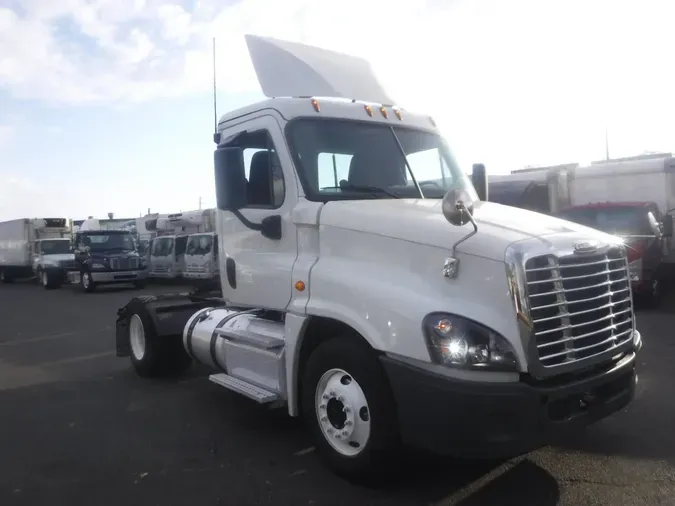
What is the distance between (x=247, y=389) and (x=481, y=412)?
2.24 meters

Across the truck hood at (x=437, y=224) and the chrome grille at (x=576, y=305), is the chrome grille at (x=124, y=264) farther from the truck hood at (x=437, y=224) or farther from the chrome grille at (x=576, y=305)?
the chrome grille at (x=576, y=305)

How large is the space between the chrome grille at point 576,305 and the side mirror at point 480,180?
5.45 ft

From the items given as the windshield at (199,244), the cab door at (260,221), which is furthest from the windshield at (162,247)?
the cab door at (260,221)

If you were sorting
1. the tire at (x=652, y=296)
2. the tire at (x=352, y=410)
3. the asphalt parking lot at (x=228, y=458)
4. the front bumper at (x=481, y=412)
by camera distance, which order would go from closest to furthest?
1. the front bumper at (x=481, y=412)
2. the tire at (x=352, y=410)
3. the asphalt parking lot at (x=228, y=458)
4. the tire at (x=652, y=296)

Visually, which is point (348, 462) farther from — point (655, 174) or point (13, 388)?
point (655, 174)

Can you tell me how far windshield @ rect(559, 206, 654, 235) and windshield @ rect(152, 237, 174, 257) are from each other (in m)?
15.6

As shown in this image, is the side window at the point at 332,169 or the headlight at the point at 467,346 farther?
the side window at the point at 332,169

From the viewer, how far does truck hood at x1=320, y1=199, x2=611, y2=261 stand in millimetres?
3721

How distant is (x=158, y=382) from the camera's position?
7.39 m

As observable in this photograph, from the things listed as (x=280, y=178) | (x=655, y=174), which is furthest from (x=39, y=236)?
(x=280, y=178)

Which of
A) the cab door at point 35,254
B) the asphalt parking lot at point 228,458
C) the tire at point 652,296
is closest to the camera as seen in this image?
the asphalt parking lot at point 228,458

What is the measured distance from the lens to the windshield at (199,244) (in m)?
21.1

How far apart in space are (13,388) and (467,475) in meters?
5.63

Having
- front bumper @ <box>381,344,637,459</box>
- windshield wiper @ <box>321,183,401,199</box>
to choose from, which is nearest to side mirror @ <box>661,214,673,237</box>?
windshield wiper @ <box>321,183,401,199</box>
